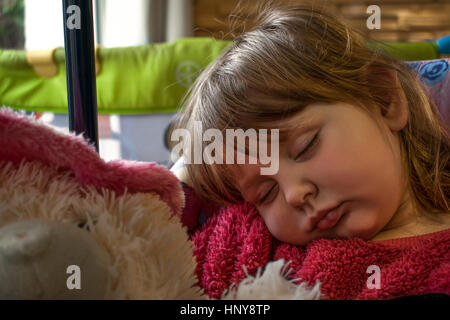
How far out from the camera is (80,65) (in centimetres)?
60

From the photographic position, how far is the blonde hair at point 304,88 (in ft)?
2.43

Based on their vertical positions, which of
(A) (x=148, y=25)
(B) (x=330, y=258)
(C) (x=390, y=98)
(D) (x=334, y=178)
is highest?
(A) (x=148, y=25)

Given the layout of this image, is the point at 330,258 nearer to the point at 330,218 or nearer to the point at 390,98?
the point at 330,218

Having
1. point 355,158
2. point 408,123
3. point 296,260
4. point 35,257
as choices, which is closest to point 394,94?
point 408,123

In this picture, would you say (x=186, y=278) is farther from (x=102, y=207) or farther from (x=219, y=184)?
(x=219, y=184)

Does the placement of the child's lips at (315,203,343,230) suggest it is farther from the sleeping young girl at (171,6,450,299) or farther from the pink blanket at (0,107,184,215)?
the pink blanket at (0,107,184,215)

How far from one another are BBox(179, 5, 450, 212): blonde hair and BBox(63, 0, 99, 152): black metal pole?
0.23 metres

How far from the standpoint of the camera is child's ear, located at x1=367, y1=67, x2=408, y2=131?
791 millimetres

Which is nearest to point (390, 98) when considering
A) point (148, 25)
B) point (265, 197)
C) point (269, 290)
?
point (265, 197)

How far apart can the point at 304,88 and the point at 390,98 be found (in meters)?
0.17

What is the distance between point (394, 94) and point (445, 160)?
149 mm

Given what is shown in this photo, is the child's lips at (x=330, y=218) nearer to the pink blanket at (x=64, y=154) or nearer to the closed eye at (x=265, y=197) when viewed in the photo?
the closed eye at (x=265, y=197)

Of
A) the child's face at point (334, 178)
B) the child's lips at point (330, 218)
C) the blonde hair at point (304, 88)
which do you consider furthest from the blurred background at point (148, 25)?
the child's lips at point (330, 218)

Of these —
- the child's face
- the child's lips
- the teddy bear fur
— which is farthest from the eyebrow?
the teddy bear fur
